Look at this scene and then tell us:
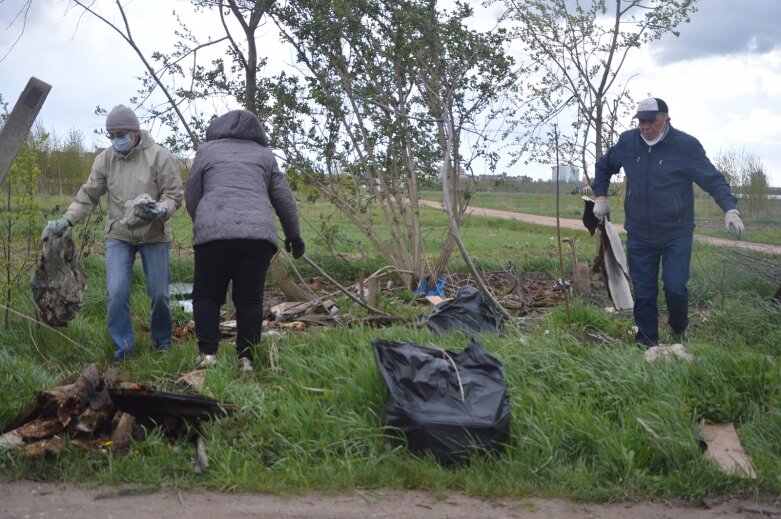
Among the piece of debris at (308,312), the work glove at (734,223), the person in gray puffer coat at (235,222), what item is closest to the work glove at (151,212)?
the person in gray puffer coat at (235,222)

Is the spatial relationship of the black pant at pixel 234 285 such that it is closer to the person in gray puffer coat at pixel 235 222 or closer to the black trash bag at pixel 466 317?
the person in gray puffer coat at pixel 235 222

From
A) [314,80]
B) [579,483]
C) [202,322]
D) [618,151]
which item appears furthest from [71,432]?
[314,80]

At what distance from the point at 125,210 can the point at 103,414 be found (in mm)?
1844

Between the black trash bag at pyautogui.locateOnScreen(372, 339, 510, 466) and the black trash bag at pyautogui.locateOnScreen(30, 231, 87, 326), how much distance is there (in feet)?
8.62

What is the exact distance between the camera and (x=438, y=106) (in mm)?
8852

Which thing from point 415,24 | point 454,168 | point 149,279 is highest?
point 415,24

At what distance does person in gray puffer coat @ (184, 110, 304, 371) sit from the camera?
5.66 metres

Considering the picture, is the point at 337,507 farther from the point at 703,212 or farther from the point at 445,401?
the point at 703,212

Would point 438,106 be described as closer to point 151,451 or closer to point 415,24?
point 415,24

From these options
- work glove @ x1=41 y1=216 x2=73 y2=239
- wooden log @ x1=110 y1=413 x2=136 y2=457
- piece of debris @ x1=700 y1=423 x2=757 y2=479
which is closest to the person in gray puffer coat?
wooden log @ x1=110 y1=413 x2=136 y2=457

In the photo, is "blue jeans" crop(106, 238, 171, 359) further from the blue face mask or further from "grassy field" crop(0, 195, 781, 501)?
the blue face mask

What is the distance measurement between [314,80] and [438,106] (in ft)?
4.29

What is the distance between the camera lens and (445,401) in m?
4.79

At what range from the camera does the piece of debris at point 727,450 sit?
14.6 feet
